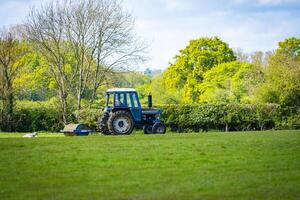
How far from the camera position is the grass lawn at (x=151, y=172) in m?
8.44

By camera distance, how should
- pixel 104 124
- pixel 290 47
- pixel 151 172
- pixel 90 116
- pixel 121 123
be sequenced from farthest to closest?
pixel 290 47 < pixel 90 116 < pixel 104 124 < pixel 121 123 < pixel 151 172

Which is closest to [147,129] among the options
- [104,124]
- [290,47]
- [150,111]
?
[150,111]

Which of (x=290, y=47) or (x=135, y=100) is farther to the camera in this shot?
(x=290, y=47)

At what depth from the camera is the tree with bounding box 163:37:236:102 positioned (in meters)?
55.3

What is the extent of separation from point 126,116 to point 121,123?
35 cm

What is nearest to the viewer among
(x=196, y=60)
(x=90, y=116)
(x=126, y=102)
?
(x=126, y=102)

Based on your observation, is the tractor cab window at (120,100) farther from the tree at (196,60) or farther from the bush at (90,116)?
the tree at (196,60)

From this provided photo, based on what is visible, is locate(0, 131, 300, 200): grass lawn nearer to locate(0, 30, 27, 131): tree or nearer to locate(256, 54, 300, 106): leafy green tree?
locate(0, 30, 27, 131): tree

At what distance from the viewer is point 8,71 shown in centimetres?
3256

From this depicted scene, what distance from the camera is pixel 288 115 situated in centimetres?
2984

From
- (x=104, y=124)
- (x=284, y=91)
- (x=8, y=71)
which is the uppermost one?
(x=8, y=71)

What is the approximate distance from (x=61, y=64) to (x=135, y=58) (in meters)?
4.48

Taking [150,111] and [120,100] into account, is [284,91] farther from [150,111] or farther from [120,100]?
[120,100]

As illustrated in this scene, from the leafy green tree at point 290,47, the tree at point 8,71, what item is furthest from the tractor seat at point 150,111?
the leafy green tree at point 290,47
